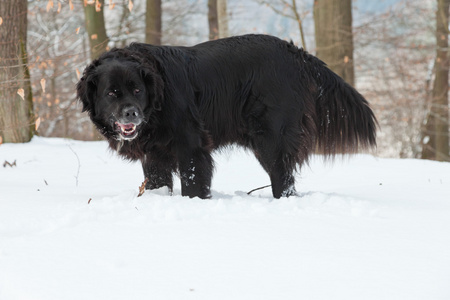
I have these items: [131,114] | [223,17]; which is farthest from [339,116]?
[223,17]

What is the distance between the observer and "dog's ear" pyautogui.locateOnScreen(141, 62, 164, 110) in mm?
4082

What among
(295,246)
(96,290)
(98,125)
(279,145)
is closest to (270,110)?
(279,145)

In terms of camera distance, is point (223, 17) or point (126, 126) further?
point (223, 17)

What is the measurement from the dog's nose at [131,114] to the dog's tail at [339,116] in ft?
5.68

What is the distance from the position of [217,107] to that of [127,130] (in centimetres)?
88

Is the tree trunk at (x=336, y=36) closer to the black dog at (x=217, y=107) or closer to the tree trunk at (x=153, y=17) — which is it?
the black dog at (x=217, y=107)

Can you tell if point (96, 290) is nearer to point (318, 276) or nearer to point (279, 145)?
point (318, 276)

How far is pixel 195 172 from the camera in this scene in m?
4.22

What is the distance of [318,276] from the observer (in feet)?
7.72

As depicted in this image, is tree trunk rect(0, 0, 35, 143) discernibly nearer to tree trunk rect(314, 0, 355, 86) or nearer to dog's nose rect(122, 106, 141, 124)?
dog's nose rect(122, 106, 141, 124)

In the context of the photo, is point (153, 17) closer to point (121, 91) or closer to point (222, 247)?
point (121, 91)

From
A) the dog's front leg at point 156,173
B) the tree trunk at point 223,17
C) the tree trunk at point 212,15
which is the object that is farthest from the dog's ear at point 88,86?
the tree trunk at point 212,15

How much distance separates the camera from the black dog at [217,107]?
4.10 meters

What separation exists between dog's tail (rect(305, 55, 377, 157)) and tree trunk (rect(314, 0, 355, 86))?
4634mm
